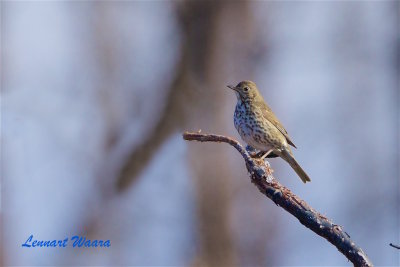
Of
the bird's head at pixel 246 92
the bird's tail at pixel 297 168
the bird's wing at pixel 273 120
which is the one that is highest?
the bird's head at pixel 246 92

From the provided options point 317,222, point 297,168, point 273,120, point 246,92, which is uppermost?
point 317,222

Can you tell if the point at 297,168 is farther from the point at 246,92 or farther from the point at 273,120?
the point at 246,92

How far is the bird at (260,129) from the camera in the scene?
6309 millimetres

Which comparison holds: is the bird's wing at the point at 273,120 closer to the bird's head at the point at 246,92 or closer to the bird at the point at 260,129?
the bird at the point at 260,129

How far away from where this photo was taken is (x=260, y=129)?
6.36m

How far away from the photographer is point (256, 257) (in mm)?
8977

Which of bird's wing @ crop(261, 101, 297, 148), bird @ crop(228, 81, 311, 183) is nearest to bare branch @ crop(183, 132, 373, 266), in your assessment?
bird @ crop(228, 81, 311, 183)

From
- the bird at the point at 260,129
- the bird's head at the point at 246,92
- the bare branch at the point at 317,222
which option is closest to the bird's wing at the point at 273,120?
the bird at the point at 260,129

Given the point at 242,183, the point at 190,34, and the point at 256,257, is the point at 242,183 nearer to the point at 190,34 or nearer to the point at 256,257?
the point at 256,257

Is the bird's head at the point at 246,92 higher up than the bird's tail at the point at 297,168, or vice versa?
the bird's head at the point at 246,92

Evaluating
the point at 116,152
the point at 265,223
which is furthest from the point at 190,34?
the point at 265,223

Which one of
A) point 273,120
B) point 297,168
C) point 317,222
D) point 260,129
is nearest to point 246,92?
point 273,120

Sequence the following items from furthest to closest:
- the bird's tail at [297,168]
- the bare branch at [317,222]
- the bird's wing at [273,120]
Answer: the bird's wing at [273,120]
the bird's tail at [297,168]
the bare branch at [317,222]

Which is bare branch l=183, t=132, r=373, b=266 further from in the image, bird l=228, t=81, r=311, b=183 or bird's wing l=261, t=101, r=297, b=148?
bird's wing l=261, t=101, r=297, b=148
